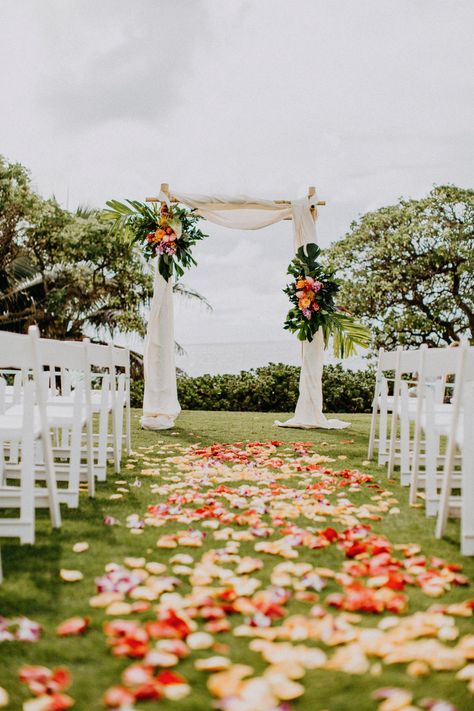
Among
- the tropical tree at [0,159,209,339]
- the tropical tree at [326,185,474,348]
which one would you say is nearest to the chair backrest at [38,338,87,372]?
the tropical tree at [0,159,209,339]

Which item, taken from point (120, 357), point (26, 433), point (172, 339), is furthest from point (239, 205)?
point (26, 433)

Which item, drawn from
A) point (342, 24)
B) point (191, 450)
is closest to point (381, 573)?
point (191, 450)

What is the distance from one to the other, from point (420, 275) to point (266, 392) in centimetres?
621

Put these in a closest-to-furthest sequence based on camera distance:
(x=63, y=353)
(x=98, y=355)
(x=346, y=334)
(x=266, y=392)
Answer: (x=63, y=353)
(x=98, y=355)
(x=346, y=334)
(x=266, y=392)

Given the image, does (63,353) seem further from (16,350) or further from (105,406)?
(105,406)

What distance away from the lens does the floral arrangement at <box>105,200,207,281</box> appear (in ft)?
27.3

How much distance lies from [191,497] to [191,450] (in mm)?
2221

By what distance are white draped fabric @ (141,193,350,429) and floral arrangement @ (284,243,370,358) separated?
0.21 metres

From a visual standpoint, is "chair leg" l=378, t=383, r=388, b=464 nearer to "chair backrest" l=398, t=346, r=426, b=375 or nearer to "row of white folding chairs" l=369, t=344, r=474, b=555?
"row of white folding chairs" l=369, t=344, r=474, b=555

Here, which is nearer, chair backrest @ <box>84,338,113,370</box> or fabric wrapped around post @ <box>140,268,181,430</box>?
chair backrest @ <box>84,338,113,370</box>

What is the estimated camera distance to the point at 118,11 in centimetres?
680

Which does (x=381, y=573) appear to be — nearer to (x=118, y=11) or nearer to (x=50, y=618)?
(x=50, y=618)

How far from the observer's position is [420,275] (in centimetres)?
1543

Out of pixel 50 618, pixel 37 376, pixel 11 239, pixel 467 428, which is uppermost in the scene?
pixel 11 239
